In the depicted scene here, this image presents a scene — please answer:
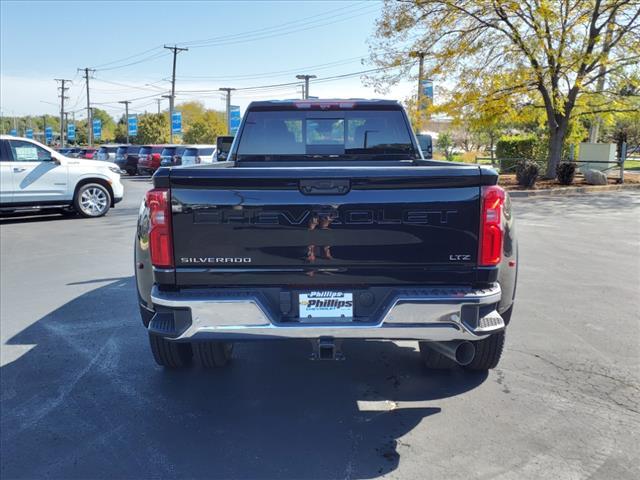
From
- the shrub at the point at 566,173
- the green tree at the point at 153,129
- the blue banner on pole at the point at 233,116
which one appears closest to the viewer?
Answer: the shrub at the point at 566,173

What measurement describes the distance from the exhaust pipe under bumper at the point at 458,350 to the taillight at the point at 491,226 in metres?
0.66

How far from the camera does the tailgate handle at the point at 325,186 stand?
3014 mm

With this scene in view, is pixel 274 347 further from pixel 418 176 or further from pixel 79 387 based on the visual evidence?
pixel 418 176

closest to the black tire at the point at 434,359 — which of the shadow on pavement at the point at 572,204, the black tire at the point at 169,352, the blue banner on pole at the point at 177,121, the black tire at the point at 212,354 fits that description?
the black tire at the point at 212,354

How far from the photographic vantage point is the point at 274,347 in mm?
4684

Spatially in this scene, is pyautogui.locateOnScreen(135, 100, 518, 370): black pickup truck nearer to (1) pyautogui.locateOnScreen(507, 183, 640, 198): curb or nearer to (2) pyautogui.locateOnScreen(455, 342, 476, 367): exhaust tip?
(2) pyautogui.locateOnScreen(455, 342, 476, 367): exhaust tip

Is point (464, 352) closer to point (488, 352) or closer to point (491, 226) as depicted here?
point (488, 352)

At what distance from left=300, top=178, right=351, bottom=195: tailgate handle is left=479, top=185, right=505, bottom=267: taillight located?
29.9 inches

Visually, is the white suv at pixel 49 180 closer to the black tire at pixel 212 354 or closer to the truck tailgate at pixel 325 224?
the black tire at pixel 212 354

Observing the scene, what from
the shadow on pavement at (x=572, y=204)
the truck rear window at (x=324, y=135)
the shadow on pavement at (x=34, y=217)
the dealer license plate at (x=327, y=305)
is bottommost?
the shadow on pavement at (x=34, y=217)

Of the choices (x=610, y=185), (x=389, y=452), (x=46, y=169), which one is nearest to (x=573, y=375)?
(x=389, y=452)

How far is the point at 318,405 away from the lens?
3.61m

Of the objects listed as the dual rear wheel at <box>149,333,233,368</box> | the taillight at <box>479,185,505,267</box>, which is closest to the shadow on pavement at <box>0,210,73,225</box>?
the dual rear wheel at <box>149,333,233,368</box>

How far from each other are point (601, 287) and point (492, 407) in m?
3.75
